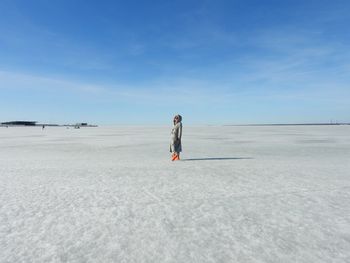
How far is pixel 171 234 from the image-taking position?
3932 mm

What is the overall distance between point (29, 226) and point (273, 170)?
7.42 m

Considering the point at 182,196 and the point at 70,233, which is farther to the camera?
the point at 182,196

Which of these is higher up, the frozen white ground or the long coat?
the long coat

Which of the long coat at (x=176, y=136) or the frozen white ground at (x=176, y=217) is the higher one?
the long coat at (x=176, y=136)

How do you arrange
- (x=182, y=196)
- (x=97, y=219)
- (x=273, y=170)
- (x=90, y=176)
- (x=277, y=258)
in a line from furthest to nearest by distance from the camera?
(x=273, y=170), (x=90, y=176), (x=182, y=196), (x=97, y=219), (x=277, y=258)

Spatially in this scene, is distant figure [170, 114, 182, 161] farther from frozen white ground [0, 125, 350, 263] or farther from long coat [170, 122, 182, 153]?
frozen white ground [0, 125, 350, 263]

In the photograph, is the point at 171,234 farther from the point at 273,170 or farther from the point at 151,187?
the point at 273,170

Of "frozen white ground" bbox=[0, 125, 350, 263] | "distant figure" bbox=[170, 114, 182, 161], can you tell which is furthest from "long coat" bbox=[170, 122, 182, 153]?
"frozen white ground" bbox=[0, 125, 350, 263]

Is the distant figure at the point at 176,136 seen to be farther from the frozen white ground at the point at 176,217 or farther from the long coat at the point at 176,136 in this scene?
the frozen white ground at the point at 176,217

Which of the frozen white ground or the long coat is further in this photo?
the long coat

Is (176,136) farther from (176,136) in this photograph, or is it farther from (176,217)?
(176,217)

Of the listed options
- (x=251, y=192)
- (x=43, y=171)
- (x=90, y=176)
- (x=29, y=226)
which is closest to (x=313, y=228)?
(x=251, y=192)

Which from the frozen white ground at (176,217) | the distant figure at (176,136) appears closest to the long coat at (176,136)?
the distant figure at (176,136)

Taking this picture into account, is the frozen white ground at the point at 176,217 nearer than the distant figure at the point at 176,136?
Yes
